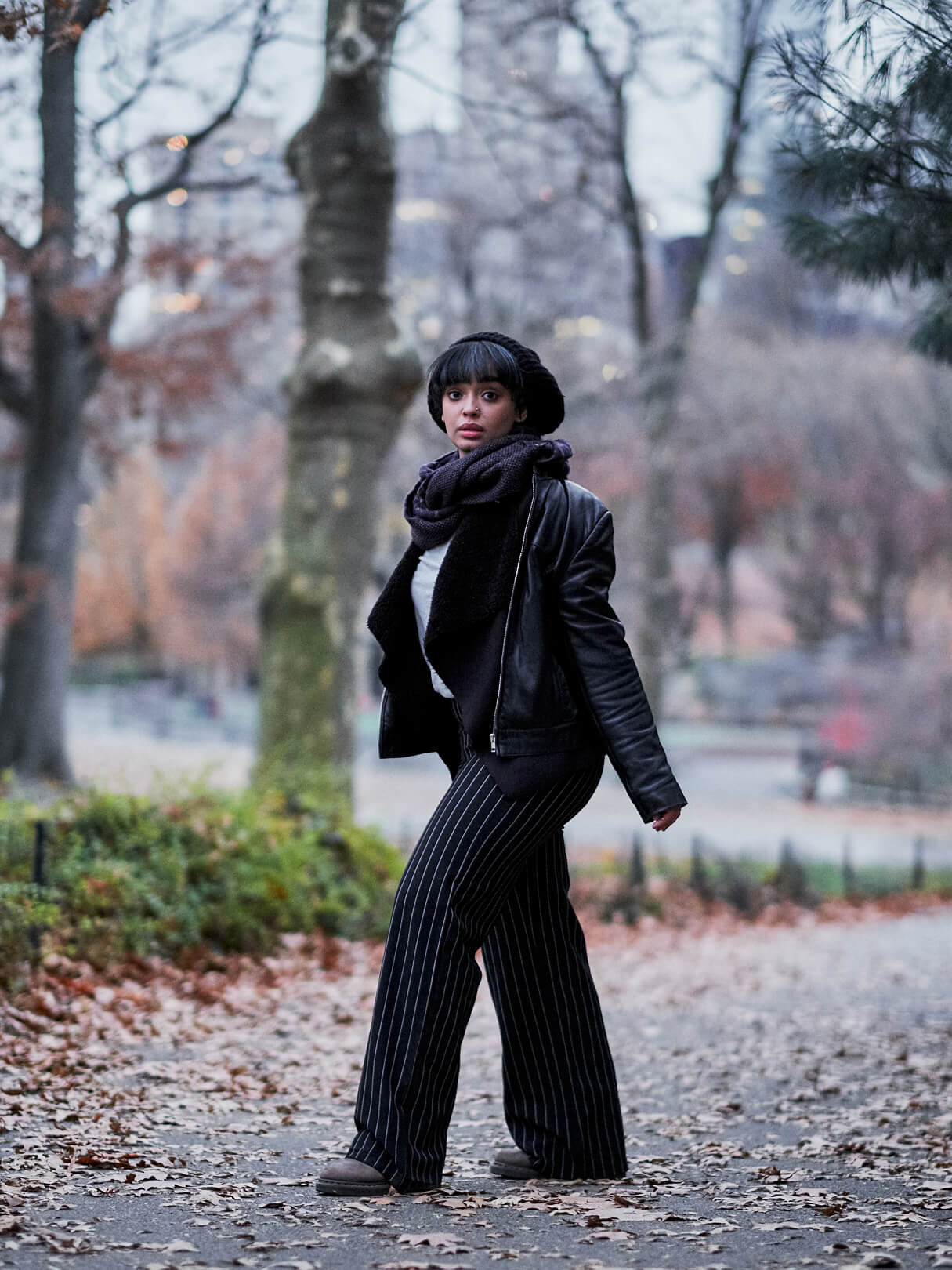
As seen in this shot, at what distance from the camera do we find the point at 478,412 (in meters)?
3.64

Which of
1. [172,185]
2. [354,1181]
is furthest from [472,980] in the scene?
[172,185]

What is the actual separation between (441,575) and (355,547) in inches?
291

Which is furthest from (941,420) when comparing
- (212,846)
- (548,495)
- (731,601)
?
(548,495)

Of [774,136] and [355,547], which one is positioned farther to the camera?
[355,547]

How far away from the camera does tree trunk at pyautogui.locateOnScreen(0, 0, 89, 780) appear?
13945mm

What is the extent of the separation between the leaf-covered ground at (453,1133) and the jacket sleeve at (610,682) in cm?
94

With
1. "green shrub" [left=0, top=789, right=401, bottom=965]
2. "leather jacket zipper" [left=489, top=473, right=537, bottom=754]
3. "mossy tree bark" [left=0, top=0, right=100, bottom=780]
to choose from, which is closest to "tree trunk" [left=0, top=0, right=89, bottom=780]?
"mossy tree bark" [left=0, top=0, right=100, bottom=780]

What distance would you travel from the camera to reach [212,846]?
7.54 m

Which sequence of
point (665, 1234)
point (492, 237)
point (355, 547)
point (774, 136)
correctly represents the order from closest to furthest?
point (665, 1234) → point (774, 136) → point (355, 547) → point (492, 237)

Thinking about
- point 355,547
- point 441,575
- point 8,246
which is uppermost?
point 8,246

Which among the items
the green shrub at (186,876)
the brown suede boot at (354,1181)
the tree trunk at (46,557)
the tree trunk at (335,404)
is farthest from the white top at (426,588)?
the tree trunk at (46,557)

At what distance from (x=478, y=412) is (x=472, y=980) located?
53.3 inches

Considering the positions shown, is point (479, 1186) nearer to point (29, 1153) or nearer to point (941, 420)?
point (29, 1153)

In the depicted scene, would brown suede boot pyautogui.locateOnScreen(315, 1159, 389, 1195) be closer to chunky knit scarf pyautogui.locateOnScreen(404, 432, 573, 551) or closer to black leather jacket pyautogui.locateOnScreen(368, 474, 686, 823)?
black leather jacket pyautogui.locateOnScreen(368, 474, 686, 823)
